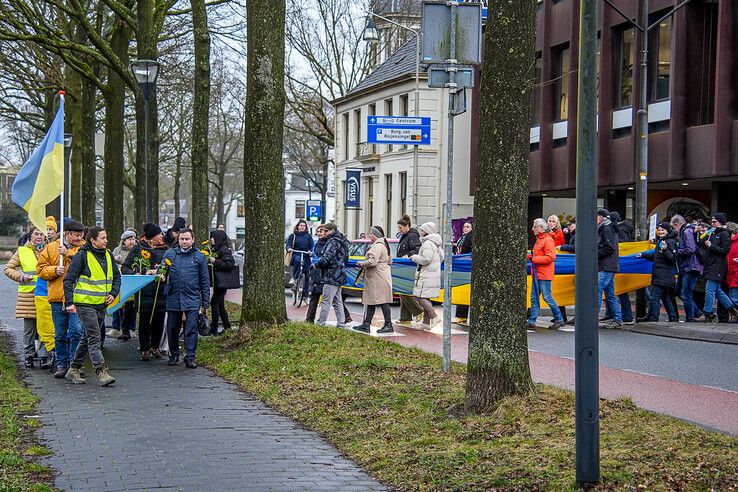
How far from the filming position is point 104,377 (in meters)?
11.8

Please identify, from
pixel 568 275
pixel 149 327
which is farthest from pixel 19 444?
pixel 568 275

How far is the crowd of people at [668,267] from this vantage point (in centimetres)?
1886

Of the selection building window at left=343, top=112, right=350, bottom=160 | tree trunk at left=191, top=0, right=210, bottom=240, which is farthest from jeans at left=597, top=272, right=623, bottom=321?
building window at left=343, top=112, right=350, bottom=160

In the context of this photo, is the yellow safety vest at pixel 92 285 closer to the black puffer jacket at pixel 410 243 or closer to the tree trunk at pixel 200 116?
the tree trunk at pixel 200 116

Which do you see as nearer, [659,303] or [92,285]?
[92,285]

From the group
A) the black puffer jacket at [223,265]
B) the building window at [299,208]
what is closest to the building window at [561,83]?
the black puffer jacket at [223,265]

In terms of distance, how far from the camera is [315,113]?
185 feet

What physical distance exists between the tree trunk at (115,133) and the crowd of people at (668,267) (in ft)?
39.0

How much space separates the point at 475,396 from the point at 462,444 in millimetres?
1033

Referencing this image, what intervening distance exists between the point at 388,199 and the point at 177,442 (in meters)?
41.9

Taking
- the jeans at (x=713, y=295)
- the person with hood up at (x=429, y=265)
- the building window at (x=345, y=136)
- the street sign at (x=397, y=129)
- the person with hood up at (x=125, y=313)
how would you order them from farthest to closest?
1. the building window at (x=345, y=136)
2. the street sign at (x=397, y=129)
3. the jeans at (x=713, y=295)
4. the person with hood up at (x=429, y=265)
5. the person with hood up at (x=125, y=313)

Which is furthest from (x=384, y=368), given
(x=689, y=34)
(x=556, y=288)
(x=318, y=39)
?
(x=318, y=39)

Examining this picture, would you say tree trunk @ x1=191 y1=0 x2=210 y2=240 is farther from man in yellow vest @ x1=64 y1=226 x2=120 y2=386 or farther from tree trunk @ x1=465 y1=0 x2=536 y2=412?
tree trunk @ x1=465 y1=0 x2=536 y2=412

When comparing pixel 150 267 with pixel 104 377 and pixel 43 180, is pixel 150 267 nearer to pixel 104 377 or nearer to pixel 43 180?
pixel 43 180
